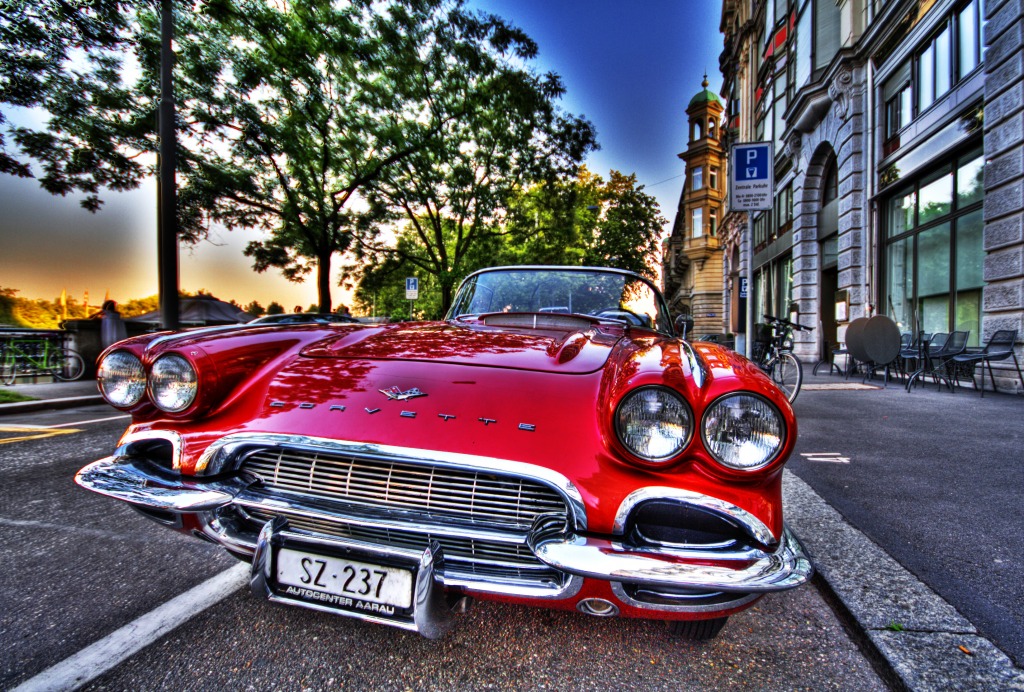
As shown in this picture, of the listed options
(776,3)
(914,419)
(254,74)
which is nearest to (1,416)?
(254,74)

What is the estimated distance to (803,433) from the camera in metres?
4.55

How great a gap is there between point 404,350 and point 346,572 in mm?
831

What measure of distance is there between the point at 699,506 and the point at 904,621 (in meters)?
0.94

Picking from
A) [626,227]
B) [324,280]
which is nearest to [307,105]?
[324,280]

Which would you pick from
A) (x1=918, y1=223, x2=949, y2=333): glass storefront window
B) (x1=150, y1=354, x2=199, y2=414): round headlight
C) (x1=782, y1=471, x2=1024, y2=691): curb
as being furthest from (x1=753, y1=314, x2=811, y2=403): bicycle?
(x1=150, y1=354, x2=199, y2=414): round headlight

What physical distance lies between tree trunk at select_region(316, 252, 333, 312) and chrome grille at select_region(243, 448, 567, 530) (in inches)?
497

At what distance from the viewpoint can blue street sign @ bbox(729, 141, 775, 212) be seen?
16.9ft

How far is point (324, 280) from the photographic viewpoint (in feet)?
43.4

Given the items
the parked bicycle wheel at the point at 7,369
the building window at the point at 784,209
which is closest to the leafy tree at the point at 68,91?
the parked bicycle wheel at the point at 7,369

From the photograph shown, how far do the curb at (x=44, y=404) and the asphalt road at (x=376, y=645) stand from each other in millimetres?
5757

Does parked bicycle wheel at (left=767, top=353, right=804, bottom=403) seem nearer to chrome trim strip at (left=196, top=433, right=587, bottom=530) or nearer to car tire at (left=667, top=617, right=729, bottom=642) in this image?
car tire at (left=667, top=617, right=729, bottom=642)

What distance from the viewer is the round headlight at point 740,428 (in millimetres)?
1276

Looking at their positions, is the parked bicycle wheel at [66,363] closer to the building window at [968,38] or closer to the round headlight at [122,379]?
the round headlight at [122,379]

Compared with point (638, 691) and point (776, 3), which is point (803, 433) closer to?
point (638, 691)
